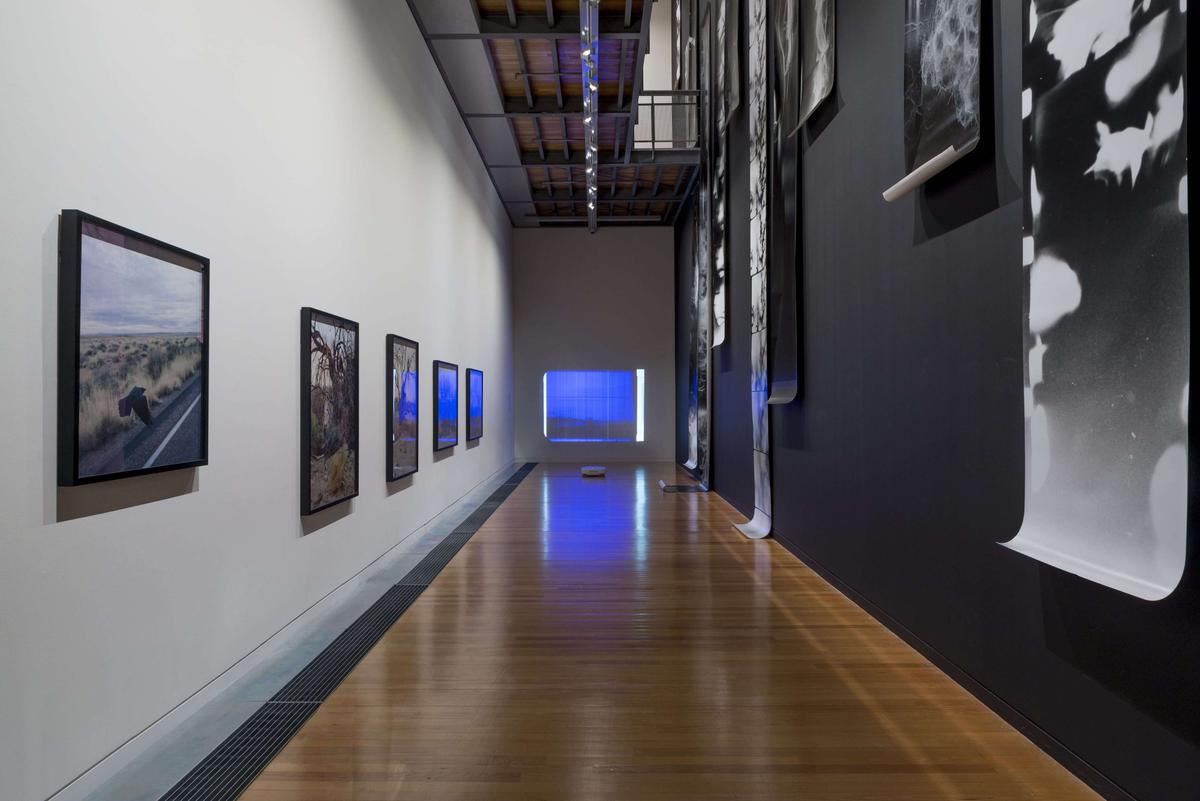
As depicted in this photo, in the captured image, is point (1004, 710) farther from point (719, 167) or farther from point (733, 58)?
point (719, 167)

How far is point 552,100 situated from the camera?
38.0 feet

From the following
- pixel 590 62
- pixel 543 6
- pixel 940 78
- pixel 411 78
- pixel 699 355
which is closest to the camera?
pixel 940 78

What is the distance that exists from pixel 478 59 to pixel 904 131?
7.00 meters

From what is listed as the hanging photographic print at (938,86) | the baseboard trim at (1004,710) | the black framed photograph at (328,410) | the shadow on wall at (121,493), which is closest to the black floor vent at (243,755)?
the shadow on wall at (121,493)

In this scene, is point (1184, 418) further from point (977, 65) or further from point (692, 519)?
point (692, 519)

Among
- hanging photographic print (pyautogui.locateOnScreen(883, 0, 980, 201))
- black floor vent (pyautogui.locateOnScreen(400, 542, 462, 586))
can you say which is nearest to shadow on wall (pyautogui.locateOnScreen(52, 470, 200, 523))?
black floor vent (pyautogui.locateOnScreen(400, 542, 462, 586))

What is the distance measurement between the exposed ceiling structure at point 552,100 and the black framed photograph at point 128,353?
5.54 metres

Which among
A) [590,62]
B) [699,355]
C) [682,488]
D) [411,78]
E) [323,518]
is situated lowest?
[682,488]

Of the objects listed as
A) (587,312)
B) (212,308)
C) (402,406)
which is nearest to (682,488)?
(402,406)

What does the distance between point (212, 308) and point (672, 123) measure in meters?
11.8

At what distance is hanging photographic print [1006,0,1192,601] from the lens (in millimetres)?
2379

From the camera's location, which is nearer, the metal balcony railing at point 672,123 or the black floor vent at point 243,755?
the black floor vent at point 243,755

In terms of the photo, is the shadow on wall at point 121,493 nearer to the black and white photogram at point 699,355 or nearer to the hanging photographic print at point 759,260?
the hanging photographic print at point 759,260

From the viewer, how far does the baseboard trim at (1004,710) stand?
9.23ft
